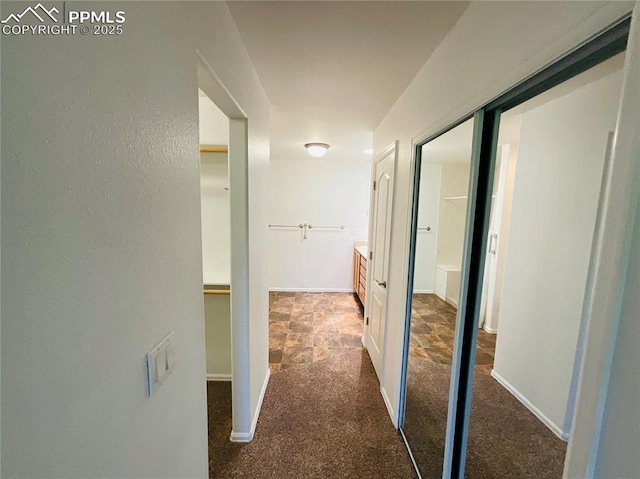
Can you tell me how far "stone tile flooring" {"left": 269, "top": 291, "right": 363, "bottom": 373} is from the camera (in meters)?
3.01

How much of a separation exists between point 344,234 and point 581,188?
4.20 m

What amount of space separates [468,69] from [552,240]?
75cm

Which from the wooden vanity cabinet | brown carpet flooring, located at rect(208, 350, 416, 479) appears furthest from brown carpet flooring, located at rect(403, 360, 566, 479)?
the wooden vanity cabinet

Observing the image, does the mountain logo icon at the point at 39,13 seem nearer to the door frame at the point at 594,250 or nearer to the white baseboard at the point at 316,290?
the door frame at the point at 594,250

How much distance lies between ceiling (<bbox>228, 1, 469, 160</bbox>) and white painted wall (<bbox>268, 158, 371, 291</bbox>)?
238cm

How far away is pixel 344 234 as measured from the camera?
507 cm

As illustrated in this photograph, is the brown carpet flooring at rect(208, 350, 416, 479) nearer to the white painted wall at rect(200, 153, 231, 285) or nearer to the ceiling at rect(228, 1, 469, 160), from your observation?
the white painted wall at rect(200, 153, 231, 285)

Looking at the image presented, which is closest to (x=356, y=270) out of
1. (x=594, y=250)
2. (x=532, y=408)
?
(x=532, y=408)

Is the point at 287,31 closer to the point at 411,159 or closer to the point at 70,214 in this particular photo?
the point at 411,159

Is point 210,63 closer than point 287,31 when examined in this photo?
Yes

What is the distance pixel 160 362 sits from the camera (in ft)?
2.58

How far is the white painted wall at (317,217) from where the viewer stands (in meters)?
4.95

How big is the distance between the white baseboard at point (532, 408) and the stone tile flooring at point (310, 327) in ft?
6.25

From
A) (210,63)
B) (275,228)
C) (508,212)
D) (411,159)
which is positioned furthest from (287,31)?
(275,228)
